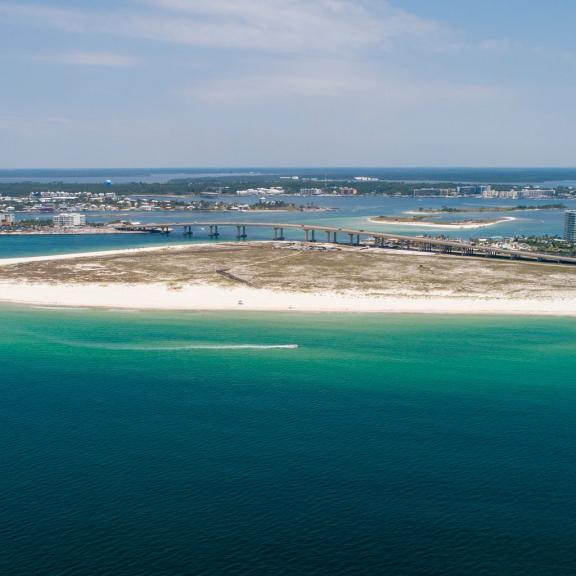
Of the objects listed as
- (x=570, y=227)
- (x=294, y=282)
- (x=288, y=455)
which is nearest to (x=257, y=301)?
(x=294, y=282)

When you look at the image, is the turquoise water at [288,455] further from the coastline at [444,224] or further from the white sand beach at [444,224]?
the white sand beach at [444,224]

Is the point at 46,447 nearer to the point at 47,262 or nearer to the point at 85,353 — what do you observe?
the point at 85,353

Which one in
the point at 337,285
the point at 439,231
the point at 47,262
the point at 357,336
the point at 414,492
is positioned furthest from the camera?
the point at 439,231

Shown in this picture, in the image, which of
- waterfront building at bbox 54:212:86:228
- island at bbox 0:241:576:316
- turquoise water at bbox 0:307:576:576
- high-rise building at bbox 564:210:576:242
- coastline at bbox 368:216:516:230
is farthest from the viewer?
waterfront building at bbox 54:212:86:228

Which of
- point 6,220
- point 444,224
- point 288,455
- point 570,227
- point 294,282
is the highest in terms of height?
point 6,220

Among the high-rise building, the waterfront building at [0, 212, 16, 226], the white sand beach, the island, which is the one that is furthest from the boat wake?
the waterfront building at [0, 212, 16, 226]

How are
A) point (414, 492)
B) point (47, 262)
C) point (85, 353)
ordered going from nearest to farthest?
point (414, 492) → point (85, 353) → point (47, 262)

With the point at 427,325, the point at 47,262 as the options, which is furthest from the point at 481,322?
the point at 47,262

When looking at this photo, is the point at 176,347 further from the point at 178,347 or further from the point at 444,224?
the point at 444,224

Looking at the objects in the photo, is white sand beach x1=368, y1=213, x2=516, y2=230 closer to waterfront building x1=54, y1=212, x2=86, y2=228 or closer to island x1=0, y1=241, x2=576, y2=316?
island x1=0, y1=241, x2=576, y2=316
